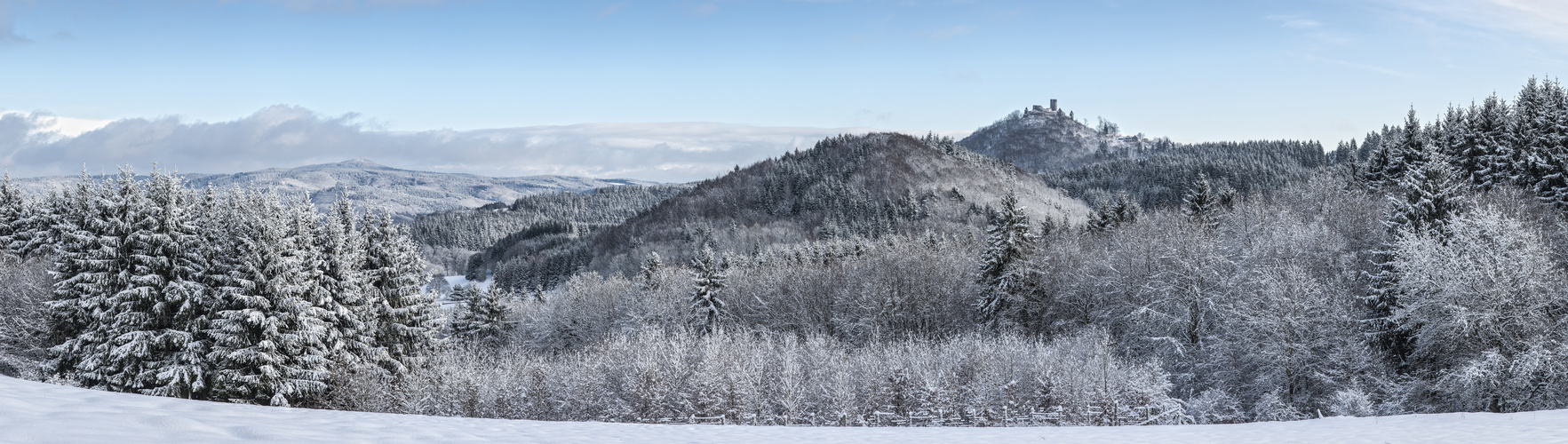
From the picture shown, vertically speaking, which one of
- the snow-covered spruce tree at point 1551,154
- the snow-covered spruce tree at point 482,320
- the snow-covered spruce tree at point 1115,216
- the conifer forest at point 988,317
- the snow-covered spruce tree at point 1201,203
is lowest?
the snow-covered spruce tree at point 482,320

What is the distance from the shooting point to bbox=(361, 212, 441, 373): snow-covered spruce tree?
32531 mm

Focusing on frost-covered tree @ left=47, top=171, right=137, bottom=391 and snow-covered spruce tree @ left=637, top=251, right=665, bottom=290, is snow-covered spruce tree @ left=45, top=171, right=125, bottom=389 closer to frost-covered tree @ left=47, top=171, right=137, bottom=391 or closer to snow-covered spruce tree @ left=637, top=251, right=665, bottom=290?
frost-covered tree @ left=47, top=171, right=137, bottom=391

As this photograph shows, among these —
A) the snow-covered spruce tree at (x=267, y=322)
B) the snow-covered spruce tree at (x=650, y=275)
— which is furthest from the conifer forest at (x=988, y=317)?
the snow-covered spruce tree at (x=650, y=275)

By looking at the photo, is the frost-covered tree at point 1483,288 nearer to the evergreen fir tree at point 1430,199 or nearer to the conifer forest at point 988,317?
the conifer forest at point 988,317

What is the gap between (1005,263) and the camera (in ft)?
150

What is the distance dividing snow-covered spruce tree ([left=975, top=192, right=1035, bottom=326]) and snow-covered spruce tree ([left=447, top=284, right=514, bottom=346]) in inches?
1337

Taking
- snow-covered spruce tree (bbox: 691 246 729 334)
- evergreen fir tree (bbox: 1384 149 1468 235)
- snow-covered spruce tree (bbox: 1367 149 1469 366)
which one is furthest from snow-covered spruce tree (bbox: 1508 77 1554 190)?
snow-covered spruce tree (bbox: 691 246 729 334)

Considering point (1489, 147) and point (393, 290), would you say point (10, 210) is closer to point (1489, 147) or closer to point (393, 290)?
point (393, 290)

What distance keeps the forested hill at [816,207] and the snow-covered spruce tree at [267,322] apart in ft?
316

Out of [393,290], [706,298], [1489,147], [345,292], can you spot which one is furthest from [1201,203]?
[345,292]

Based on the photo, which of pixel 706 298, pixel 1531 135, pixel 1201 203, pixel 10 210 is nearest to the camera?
pixel 1531 135

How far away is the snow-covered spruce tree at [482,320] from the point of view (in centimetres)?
5488

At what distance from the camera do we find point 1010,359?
35188mm

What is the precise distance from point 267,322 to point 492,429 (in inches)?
760
